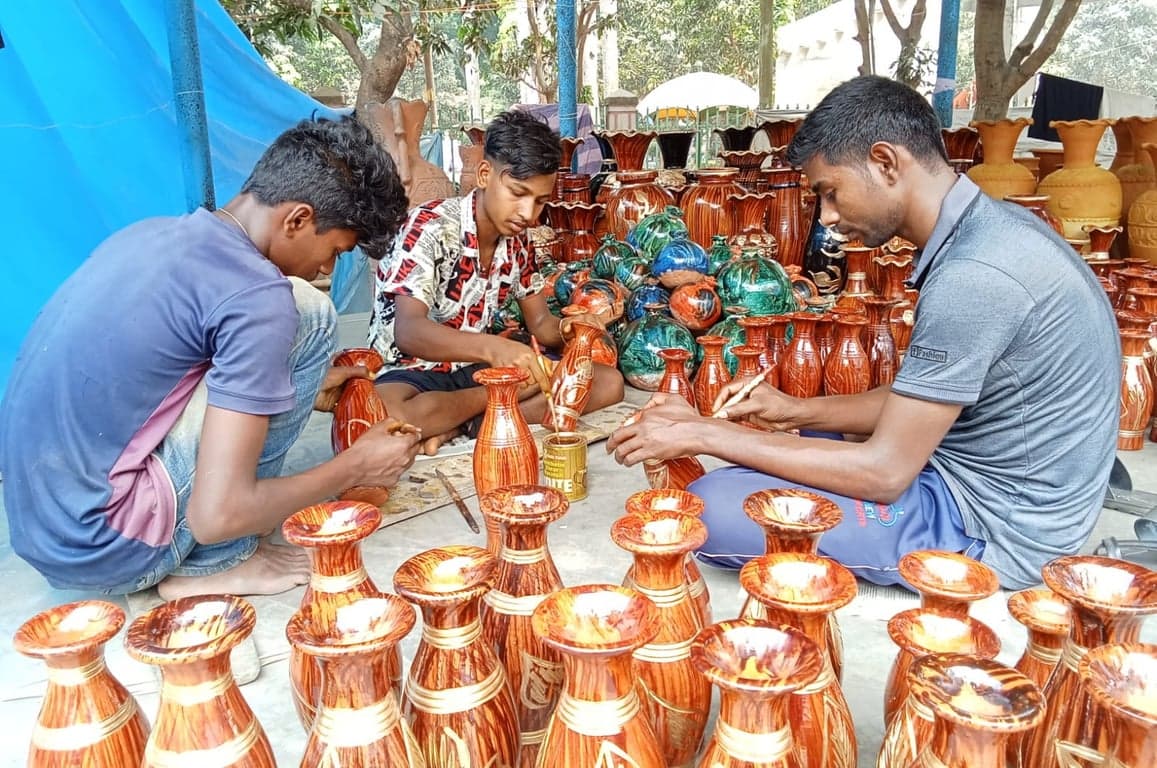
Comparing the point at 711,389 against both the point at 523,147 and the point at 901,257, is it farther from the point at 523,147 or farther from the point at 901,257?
the point at 901,257

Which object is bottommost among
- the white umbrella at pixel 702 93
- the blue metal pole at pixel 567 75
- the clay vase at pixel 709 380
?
the clay vase at pixel 709 380

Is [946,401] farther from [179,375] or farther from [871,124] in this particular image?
[179,375]

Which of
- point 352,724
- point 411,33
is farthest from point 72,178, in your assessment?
point 411,33

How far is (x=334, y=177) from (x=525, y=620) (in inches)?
44.2

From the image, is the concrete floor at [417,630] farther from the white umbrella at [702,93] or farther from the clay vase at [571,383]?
the white umbrella at [702,93]

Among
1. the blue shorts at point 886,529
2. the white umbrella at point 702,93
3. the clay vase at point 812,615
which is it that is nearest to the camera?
the clay vase at point 812,615

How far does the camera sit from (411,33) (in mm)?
7828

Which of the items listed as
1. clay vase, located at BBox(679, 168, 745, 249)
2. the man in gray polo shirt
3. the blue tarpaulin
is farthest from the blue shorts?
the blue tarpaulin

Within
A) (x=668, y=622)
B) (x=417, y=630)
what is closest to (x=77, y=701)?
(x=668, y=622)

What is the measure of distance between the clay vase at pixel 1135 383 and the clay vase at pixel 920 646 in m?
2.49

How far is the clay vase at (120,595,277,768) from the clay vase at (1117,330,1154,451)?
10.5ft

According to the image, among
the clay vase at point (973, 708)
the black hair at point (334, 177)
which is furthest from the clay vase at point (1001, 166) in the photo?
the clay vase at point (973, 708)

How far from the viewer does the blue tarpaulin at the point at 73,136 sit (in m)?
3.77

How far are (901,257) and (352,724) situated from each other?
3.77 meters
